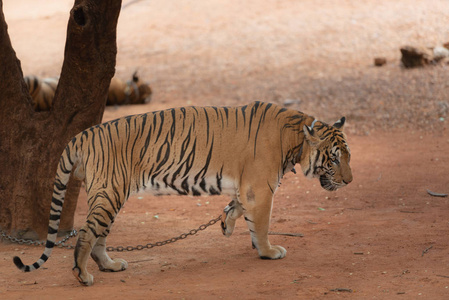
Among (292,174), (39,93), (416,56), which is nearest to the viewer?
(292,174)

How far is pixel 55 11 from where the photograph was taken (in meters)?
25.5

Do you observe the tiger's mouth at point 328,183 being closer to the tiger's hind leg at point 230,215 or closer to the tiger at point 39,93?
the tiger's hind leg at point 230,215

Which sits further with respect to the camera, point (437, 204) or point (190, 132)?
point (437, 204)

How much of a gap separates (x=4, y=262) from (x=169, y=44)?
1448cm

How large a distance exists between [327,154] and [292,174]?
12.9 feet

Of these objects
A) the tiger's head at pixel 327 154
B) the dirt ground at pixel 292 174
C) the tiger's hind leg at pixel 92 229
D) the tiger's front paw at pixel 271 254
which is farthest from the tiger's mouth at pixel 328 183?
the tiger's hind leg at pixel 92 229

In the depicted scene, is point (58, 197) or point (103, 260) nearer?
point (58, 197)

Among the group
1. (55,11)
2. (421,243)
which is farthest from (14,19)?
(421,243)

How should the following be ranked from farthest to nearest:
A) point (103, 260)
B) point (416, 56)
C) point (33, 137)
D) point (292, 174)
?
point (416, 56) < point (292, 174) < point (33, 137) < point (103, 260)

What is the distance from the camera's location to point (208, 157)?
574 centimetres

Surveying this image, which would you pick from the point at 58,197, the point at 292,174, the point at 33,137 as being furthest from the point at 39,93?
the point at 58,197

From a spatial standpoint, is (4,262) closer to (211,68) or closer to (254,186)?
(254,186)

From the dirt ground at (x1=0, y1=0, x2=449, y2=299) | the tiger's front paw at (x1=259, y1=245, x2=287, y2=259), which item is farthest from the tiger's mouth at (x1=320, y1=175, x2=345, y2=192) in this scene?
the tiger's front paw at (x1=259, y1=245, x2=287, y2=259)

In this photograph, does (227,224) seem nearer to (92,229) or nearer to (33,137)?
(92,229)
